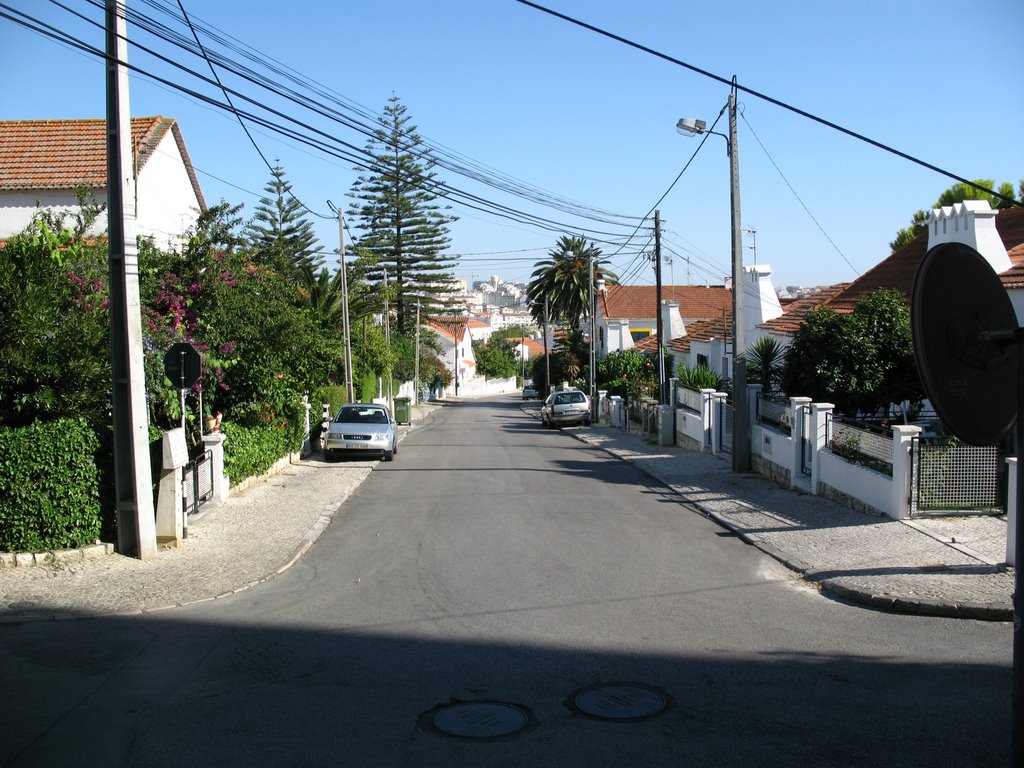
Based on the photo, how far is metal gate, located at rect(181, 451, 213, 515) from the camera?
1312 centimetres

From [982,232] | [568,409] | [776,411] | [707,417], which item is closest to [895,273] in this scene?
[982,232]

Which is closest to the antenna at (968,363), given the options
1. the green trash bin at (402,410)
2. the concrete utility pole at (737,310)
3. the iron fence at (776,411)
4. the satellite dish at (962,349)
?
the satellite dish at (962,349)

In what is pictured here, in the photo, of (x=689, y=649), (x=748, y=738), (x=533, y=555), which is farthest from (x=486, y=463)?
(x=748, y=738)

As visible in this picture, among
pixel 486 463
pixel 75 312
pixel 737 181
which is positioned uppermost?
pixel 737 181

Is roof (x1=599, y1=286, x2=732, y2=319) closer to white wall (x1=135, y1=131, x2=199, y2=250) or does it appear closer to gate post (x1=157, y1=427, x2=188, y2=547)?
white wall (x1=135, y1=131, x2=199, y2=250)

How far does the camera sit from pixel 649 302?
232 feet

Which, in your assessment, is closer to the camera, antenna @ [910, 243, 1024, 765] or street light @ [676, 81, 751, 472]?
antenna @ [910, 243, 1024, 765]

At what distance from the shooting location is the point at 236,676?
6910 mm

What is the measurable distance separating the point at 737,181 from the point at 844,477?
23.5 ft

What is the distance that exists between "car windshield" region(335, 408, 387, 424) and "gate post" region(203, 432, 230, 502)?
884 centimetres

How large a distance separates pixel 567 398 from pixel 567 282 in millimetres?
25969

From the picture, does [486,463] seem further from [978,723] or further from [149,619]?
[978,723]

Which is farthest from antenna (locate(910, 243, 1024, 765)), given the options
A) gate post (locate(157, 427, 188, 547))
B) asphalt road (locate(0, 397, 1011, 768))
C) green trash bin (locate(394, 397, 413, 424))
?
green trash bin (locate(394, 397, 413, 424))

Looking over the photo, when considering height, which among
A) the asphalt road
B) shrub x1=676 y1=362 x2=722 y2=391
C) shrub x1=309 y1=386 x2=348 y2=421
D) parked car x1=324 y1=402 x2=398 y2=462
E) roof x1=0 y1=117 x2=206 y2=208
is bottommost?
the asphalt road
